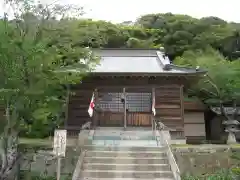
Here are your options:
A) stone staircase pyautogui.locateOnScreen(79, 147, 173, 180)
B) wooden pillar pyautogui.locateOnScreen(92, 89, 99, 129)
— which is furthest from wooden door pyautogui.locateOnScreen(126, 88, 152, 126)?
stone staircase pyautogui.locateOnScreen(79, 147, 173, 180)

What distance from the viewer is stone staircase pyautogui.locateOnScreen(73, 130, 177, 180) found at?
11398mm

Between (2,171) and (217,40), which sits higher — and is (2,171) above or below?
below

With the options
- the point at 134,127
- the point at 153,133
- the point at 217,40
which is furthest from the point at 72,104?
the point at 217,40

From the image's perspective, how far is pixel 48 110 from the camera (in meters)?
11.7

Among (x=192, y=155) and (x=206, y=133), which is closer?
(x=192, y=155)

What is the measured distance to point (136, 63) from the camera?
2075 cm

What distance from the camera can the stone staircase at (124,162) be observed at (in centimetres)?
1140

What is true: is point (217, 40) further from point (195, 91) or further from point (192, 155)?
point (192, 155)

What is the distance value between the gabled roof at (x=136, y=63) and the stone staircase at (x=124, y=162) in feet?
14.3

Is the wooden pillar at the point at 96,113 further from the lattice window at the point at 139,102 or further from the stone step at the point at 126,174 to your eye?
the stone step at the point at 126,174

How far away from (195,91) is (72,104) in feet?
29.5

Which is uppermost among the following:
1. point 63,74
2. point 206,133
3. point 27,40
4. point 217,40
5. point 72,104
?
point 217,40

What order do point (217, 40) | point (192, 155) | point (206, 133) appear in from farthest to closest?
1. point (217, 40)
2. point (206, 133)
3. point (192, 155)

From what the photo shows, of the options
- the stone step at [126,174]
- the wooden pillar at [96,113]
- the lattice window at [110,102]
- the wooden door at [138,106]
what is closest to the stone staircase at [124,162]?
the stone step at [126,174]
